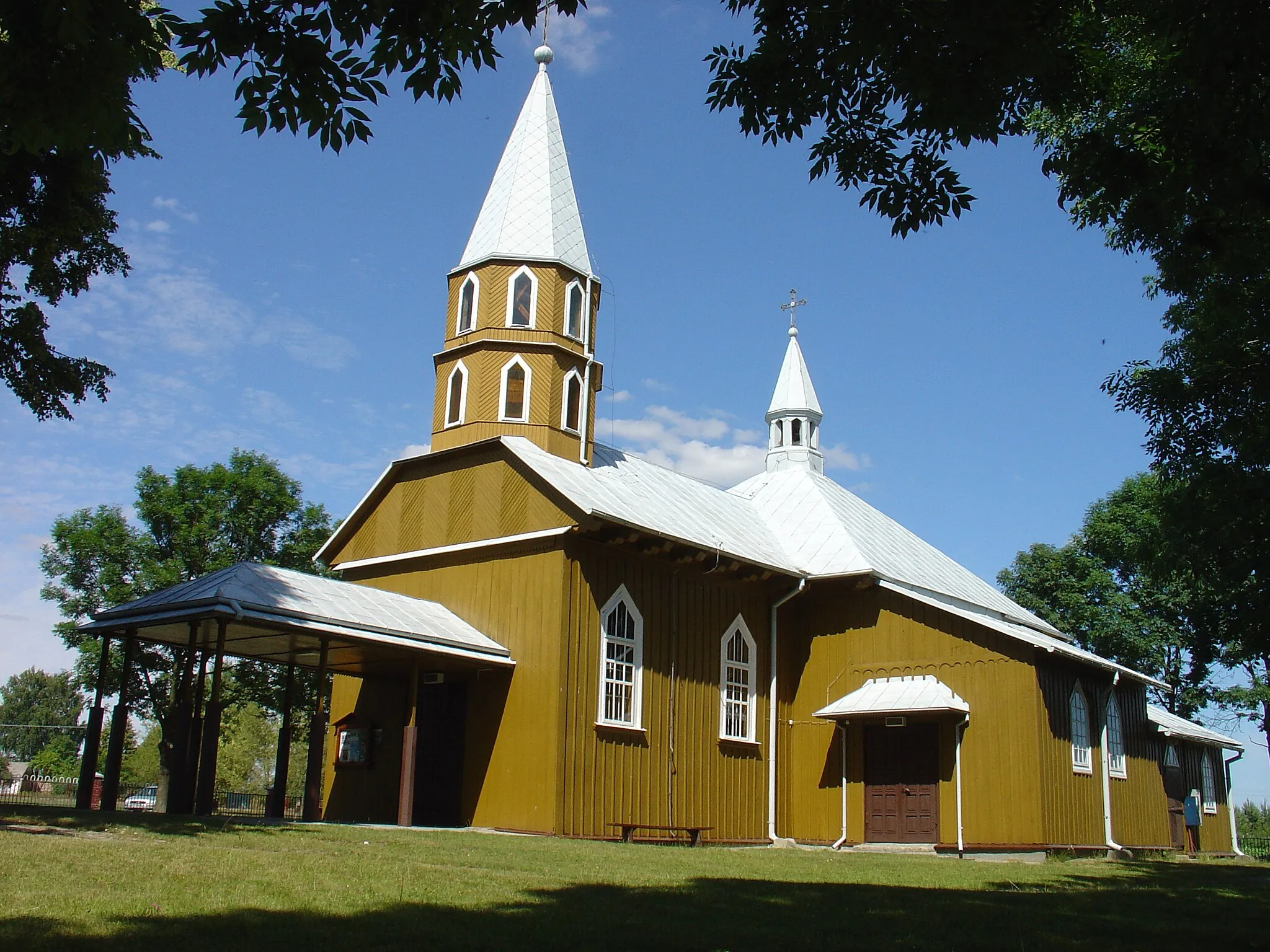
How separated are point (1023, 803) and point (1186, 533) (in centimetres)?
773

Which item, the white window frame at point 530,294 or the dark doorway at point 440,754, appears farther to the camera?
the white window frame at point 530,294

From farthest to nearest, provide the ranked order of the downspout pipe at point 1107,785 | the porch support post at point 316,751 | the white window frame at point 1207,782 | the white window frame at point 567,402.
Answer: the white window frame at point 1207,782 < the white window frame at point 567,402 < the downspout pipe at point 1107,785 < the porch support post at point 316,751

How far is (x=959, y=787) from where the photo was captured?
22016 mm

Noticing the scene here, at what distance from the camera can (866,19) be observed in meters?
7.78

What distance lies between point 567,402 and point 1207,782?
21009 mm

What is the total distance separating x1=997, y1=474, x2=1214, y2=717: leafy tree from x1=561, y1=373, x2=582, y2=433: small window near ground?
26.0 meters

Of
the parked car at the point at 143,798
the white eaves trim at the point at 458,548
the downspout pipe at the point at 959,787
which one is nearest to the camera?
the white eaves trim at the point at 458,548

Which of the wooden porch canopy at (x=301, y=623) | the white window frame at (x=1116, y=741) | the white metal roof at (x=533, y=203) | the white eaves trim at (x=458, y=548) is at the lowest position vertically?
the white window frame at (x=1116, y=741)

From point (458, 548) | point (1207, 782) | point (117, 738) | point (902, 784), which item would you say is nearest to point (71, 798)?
point (117, 738)

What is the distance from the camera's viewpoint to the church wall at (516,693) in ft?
63.8

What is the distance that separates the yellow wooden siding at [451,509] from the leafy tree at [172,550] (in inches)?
648

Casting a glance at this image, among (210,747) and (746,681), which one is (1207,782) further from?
(210,747)

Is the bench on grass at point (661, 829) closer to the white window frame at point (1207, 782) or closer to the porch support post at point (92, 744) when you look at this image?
the porch support post at point (92, 744)

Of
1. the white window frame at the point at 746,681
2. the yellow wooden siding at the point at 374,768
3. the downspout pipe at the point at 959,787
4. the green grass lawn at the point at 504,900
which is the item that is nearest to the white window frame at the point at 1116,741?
the downspout pipe at the point at 959,787
